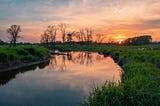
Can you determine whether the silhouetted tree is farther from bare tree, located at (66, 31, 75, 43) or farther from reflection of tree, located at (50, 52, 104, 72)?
reflection of tree, located at (50, 52, 104, 72)

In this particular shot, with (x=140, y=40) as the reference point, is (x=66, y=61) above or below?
below

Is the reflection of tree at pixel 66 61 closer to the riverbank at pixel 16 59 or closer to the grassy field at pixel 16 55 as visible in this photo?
the riverbank at pixel 16 59

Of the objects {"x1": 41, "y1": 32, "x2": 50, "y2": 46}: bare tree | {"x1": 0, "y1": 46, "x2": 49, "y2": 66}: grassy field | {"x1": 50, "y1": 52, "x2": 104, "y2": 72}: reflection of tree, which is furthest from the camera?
{"x1": 41, "y1": 32, "x2": 50, "y2": 46}: bare tree

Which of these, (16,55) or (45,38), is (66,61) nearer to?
(16,55)

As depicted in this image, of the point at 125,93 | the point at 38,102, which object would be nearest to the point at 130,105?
the point at 125,93

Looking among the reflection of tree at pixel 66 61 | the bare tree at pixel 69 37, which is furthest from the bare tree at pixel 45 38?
the reflection of tree at pixel 66 61

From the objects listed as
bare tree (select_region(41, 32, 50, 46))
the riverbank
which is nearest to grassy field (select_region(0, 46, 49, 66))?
the riverbank

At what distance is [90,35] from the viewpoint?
461 ft

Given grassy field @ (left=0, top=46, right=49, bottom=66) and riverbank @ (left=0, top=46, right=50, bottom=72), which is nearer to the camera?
riverbank @ (left=0, top=46, right=50, bottom=72)

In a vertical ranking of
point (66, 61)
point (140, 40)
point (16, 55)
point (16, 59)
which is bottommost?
point (66, 61)

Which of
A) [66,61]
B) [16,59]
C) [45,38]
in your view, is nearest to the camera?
[16,59]

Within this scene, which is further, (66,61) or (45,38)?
(45,38)

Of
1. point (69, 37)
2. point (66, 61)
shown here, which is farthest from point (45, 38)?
point (66, 61)

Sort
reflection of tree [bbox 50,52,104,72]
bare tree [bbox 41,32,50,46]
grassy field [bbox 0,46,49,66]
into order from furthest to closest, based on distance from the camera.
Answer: bare tree [bbox 41,32,50,46]
reflection of tree [bbox 50,52,104,72]
grassy field [bbox 0,46,49,66]
